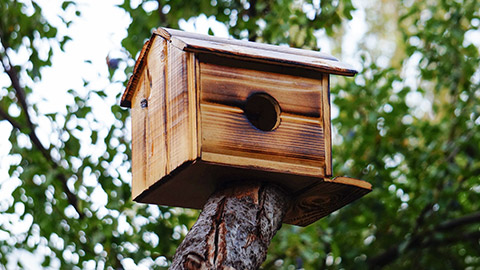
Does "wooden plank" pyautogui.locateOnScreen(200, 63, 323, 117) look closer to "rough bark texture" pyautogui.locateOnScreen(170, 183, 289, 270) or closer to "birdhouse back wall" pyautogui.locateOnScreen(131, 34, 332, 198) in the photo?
"birdhouse back wall" pyautogui.locateOnScreen(131, 34, 332, 198)

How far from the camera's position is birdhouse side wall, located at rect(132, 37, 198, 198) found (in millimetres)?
2070

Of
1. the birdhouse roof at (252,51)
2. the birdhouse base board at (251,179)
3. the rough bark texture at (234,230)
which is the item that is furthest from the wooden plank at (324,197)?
the birdhouse roof at (252,51)

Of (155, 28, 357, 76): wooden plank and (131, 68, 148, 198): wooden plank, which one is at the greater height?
(155, 28, 357, 76): wooden plank

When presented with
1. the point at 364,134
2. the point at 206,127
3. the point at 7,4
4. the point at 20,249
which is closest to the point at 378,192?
the point at 364,134

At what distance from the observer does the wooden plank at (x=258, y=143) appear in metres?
2.04

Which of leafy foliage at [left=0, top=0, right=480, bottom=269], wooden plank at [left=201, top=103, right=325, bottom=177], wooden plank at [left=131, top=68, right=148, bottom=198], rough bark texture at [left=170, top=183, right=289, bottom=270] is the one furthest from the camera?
leafy foliage at [left=0, top=0, right=480, bottom=269]

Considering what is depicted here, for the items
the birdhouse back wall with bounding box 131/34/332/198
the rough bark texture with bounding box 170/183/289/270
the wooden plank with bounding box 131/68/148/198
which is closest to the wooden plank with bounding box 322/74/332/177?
the birdhouse back wall with bounding box 131/34/332/198

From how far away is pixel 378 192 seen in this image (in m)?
4.55

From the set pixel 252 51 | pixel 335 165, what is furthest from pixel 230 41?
pixel 335 165

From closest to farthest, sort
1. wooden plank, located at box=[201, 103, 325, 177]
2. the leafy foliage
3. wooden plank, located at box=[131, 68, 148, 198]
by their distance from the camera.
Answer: wooden plank, located at box=[201, 103, 325, 177] → wooden plank, located at box=[131, 68, 148, 198] → the leafy foliage

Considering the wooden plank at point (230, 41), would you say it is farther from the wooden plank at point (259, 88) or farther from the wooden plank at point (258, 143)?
the wooden plank at point (258, 143)

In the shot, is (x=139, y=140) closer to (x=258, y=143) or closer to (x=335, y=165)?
(x=258, y=143)

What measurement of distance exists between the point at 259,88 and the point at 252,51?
11cm

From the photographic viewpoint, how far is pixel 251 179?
6.92ft
